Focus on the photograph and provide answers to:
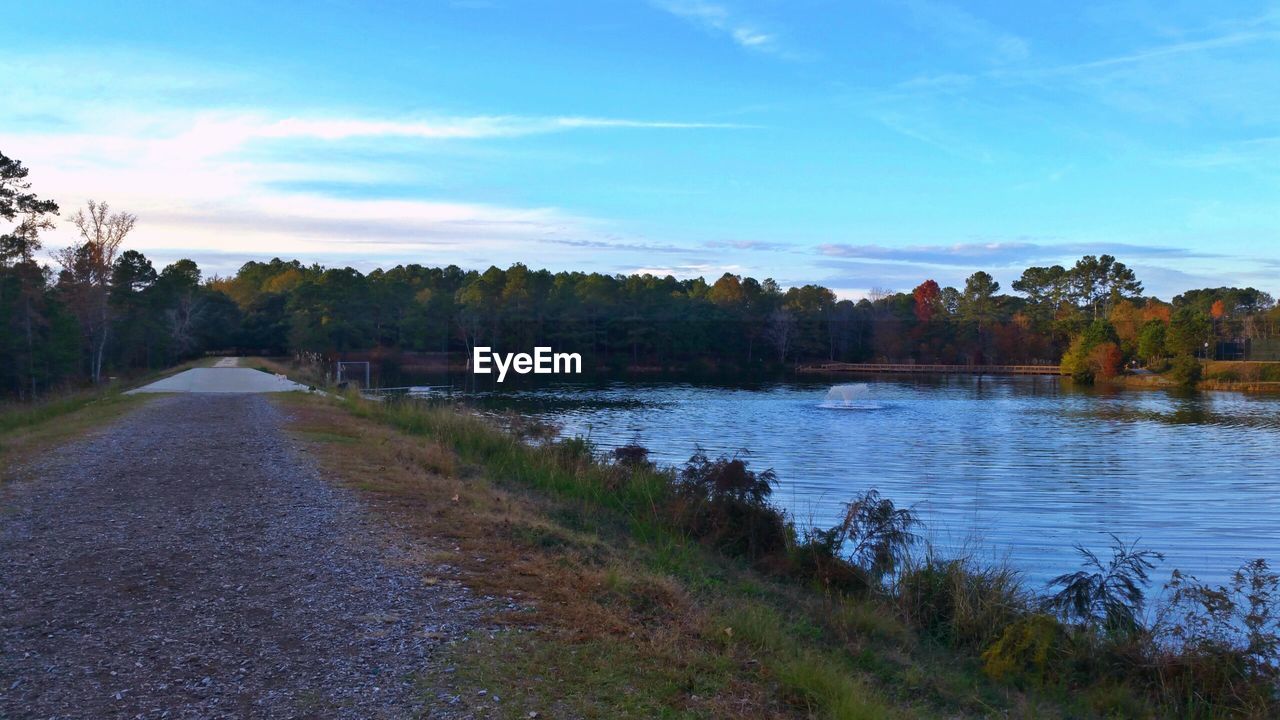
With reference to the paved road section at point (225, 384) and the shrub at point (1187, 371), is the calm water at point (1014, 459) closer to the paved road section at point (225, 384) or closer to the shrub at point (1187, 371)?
the paved road section at point (225, 384)

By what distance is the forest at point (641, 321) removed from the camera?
221 ft

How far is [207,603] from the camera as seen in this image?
19.5 ft

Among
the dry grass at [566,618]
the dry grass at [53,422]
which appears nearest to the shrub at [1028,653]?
the dry grass at [566,618]

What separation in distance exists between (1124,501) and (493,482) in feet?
34.4

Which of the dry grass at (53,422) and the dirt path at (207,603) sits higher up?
the dirt path at (207,603)

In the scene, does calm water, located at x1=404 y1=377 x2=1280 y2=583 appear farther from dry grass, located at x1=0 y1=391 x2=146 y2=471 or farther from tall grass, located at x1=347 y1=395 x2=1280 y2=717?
dry grass, located at x1=0 y1=391 x2=146 y2=471

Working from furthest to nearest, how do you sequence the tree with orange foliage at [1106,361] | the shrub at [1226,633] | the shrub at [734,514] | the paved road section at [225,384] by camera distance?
the tree with orange foliage at [1106,361] → the paved road section at [225,384] → the shrub at [734,514] → the shrub at [1226,633]

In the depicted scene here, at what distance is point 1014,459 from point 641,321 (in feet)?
220

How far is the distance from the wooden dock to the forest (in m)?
4.57

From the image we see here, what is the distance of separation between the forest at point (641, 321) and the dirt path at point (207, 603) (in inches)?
1610

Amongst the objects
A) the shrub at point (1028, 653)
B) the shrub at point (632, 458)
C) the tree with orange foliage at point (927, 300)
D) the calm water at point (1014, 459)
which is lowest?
the calm water at point (1014, 459)

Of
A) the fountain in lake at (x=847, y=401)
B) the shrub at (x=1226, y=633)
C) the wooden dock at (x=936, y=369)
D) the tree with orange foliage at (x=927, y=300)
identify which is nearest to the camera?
the shrub at (x=1226, y=633)

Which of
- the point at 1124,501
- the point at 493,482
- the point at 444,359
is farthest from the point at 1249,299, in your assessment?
the point at 493,482

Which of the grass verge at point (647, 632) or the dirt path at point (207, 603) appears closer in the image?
the dirt path at point (207, 603)
